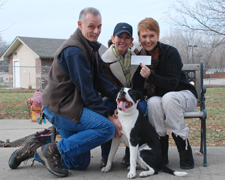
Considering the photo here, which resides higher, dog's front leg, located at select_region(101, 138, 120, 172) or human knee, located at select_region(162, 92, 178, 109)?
human knee, located at select_region(162, 92, 178, 109)

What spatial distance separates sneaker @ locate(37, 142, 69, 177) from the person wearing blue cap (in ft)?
2.15

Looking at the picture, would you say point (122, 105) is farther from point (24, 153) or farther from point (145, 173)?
point (24, 153)

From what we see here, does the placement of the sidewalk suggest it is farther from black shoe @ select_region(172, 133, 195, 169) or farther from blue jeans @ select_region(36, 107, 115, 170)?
blue jeans @ select_region(36, 107, 115, 170)

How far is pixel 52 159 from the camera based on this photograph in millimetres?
2885

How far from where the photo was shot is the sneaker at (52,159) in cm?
286

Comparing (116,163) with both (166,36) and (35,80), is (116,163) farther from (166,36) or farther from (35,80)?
(166,36)

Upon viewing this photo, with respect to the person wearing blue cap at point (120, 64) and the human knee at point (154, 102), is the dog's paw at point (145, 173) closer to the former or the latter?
the person wearing blue cap at point (120, 64)

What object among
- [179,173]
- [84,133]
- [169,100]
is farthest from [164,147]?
[84,133]

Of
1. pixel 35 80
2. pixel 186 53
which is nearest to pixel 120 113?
pixel 35 80

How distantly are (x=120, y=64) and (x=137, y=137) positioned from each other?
1081 millimetres

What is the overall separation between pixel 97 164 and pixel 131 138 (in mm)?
848

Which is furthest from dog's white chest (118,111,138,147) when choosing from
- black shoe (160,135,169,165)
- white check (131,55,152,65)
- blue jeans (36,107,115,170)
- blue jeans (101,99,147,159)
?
white check (131,55,152,65)

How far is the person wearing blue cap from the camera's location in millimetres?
3381

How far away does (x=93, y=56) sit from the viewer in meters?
3.11
